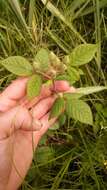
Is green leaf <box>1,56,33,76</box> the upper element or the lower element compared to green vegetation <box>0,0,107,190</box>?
upper

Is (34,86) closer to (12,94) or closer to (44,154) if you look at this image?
(12,94)

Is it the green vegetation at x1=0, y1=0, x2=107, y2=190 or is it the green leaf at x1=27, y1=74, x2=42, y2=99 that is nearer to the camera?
the green leaf at x1=27, y1=74, x2=42, y2=99

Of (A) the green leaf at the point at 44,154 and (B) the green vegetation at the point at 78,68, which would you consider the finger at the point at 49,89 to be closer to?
(B) the green vegetation at the point at 78,68

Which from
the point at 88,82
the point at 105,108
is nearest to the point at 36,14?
the point at 88,82

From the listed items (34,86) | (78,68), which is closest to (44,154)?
(78,68)

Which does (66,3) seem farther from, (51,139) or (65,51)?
(51,139)

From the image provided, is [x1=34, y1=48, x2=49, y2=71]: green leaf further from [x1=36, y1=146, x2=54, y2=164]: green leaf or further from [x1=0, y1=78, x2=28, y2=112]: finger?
[x1=36, y1=146, x2=54, y2=164]: green leaf

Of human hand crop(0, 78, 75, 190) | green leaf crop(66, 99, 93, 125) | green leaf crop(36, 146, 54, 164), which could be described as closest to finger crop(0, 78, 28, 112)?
human hand crop(0, 78, 75, 190)
